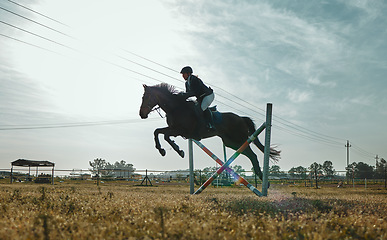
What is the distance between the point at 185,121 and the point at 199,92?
0.99 m

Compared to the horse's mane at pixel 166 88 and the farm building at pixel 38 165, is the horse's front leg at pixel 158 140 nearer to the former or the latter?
the horse's mane at pixel 166 88

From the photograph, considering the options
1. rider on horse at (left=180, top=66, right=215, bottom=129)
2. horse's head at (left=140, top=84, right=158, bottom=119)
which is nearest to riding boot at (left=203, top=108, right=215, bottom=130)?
rider on horse at (left=180, top=66, right=215, bottom=129)

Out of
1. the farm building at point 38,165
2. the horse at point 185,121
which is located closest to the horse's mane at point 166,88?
the horse at point 185,121

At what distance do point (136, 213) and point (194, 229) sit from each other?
5.30 ft

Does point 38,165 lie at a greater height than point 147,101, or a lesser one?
lesser

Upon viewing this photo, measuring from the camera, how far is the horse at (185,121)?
9273 mm

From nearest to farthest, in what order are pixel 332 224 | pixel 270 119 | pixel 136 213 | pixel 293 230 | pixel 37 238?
pixel 37 238 → pixel 293 230 → pixel 332 224 → pixel 136 213 → pixel 270 119

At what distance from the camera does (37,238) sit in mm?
3270

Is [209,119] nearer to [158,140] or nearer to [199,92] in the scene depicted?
[199,92]

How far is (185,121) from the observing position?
30.2 feet

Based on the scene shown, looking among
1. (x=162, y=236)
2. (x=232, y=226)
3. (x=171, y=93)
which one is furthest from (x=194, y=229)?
(x=171, y=93)

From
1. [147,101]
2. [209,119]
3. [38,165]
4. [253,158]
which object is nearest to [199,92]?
[209,119]

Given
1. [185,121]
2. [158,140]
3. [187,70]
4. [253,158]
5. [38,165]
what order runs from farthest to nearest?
[38,165] < [253,158] < [158,140] < [187,70] < [185,121]

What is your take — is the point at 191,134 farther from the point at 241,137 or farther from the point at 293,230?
the point at 293,230
